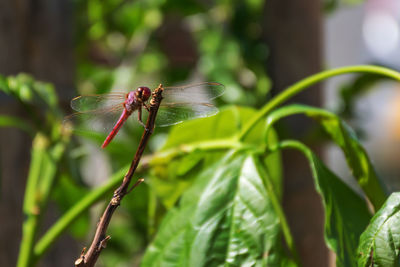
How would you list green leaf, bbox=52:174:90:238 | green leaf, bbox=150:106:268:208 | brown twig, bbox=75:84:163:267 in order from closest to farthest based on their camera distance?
1. brown twig, bbox=75:84:163:267
2. green leaf, bbox=150:106:268:208
3. green leaf, bbox=52:174:90:238

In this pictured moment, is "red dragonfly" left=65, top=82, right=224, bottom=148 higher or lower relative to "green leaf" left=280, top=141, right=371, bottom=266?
higher

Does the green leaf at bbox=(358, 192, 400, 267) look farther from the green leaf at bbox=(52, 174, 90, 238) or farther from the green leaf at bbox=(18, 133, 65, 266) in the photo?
the green leaf at bbox=(52, 174, 90, 238)

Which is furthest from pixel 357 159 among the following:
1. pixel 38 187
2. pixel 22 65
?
pixel 22 65

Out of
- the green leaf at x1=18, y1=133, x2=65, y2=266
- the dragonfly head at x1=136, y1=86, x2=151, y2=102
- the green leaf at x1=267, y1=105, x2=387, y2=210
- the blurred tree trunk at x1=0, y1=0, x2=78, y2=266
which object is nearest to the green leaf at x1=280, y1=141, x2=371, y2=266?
the green leaf at x1=267, y1=105, x2=387, y2=210

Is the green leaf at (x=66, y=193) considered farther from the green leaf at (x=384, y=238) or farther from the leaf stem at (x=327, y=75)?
the green leaf at (x=384, y=238)

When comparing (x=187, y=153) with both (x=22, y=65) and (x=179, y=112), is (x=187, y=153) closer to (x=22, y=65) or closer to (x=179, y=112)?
(x=179, y=112)

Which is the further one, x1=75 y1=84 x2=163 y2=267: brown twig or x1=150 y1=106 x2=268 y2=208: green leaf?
x1=150 y1=106 x2=268 y2=208: green leaf

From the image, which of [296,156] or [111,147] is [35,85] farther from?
[296,156]

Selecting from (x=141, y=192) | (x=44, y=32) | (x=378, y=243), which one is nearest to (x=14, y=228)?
(x=141, y=192)
